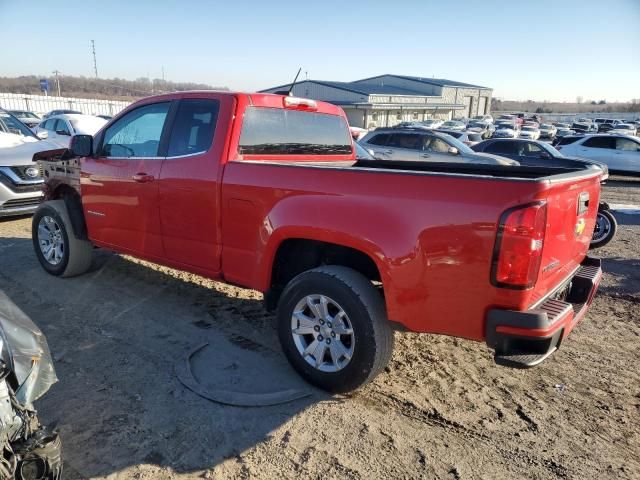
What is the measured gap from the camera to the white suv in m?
16.2

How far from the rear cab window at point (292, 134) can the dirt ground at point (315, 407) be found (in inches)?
62.7

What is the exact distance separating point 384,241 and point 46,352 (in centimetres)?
181

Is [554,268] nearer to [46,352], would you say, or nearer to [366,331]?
[366,331]

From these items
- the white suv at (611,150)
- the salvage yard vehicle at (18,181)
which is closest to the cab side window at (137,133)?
the salvage yard vehicle at (18,181)

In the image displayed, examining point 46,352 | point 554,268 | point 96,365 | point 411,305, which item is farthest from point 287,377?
point 554,268

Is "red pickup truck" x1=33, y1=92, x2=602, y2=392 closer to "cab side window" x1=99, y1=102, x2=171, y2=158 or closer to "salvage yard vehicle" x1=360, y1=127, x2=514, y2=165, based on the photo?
"cab side window" x1=99, y1=102, x2=171, y2=158

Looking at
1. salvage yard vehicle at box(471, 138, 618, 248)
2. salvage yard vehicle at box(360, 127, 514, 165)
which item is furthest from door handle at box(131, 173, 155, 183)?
salvage yard vehicle at box(471, 138, 618, 248)

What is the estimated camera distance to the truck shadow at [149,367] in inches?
104

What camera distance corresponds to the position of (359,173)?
2857mm

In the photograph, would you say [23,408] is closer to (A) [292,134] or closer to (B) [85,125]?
(A) [292,134]

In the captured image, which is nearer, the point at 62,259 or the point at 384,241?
the point at 384,241

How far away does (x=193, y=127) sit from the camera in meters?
3.91

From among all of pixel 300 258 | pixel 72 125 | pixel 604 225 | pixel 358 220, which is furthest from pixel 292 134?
pixel 72 125

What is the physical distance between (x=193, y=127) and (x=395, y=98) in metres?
53.1
